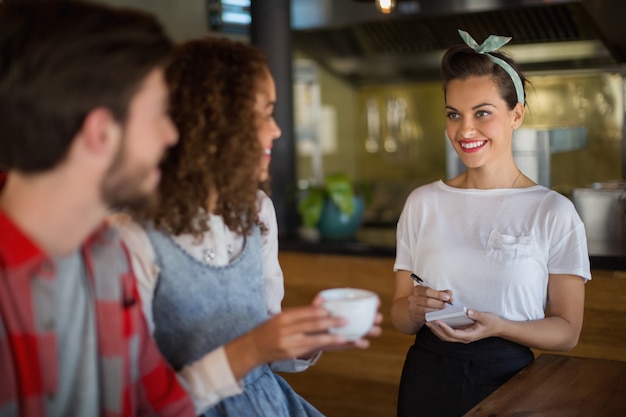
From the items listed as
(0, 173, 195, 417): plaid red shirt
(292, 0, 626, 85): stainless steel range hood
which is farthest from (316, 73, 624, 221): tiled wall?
(0, 173, 195, 417): plaid red shirt

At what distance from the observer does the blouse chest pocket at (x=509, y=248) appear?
214cm

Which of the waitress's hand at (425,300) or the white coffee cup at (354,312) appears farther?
the waitress's hand at (425,300)

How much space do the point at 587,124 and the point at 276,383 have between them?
4.36 metres

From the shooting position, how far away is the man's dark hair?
3.68 feet

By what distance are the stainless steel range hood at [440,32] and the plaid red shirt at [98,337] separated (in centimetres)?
343

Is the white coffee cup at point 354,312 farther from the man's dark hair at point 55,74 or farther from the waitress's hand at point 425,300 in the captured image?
the waitress's hand at point 425,300

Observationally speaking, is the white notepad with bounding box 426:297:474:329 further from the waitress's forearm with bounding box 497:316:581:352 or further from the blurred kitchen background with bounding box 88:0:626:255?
the blurred kitchen background with bounding box 88:0:626:255

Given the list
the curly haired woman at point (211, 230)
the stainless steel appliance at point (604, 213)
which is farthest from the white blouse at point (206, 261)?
the stainless steel appliance at point (604, 213)

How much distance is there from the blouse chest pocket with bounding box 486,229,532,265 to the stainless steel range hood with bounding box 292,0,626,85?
8.50 ft

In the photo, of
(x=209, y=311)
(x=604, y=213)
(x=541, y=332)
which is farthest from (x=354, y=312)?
(x=604, y=213)

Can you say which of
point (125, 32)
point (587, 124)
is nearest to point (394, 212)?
point (587, 124)

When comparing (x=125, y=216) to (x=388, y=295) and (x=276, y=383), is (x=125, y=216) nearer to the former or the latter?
(x=276, y=383)

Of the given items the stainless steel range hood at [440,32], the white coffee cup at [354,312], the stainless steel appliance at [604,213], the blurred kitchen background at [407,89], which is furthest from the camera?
the stainless steel range hood at [440,32]

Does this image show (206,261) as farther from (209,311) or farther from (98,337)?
(98,337)
